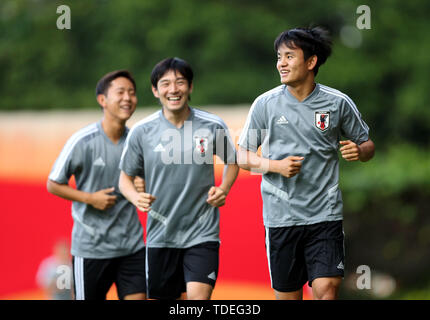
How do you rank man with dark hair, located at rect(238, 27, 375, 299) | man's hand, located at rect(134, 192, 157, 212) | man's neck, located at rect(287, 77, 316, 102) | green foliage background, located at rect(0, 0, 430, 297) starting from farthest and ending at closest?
1. green foliage background, located at rect(0, 0, 430, 297)
2. man's hand, located at rect(134, 192, 157, 212)
3. man's neck, located at rect(287, 77, 316, 102)
4. man with dark hair, located at rect(238, 27, 375, 299)

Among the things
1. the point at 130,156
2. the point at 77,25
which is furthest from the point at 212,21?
the point at 130,156

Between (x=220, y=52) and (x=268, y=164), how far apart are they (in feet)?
39.1

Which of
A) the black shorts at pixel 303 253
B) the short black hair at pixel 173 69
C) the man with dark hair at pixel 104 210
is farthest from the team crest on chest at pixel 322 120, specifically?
the man with dark hair at pixel 104 210

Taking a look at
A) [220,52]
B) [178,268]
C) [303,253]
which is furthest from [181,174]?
[220,52]

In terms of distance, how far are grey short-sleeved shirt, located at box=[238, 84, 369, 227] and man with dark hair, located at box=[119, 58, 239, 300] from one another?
20.4 inches

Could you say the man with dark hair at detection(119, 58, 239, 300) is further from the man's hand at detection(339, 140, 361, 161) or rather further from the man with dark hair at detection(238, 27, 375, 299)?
the man's hand at detection(339, 140, 361, 161)

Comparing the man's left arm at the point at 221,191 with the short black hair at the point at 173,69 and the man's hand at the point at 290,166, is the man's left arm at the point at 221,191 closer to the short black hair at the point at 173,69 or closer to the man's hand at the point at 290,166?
the man's hand at the point at 290,166

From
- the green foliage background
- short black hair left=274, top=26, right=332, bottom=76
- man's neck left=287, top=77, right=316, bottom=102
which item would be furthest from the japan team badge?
the green foliage background

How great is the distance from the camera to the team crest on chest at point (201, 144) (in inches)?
232

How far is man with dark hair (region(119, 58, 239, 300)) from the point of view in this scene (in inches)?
230

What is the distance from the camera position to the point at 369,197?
12.2 metres

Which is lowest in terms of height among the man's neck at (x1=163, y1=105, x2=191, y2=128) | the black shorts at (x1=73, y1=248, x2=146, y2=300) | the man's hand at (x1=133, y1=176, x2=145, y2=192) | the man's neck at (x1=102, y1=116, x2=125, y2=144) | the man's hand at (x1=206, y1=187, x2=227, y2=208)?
the black shorts at (x1=73, y1=248, x2=146, y2=300)

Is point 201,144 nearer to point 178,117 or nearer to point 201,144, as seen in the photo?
point 201,144

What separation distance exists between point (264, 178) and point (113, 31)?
13.5 metres
